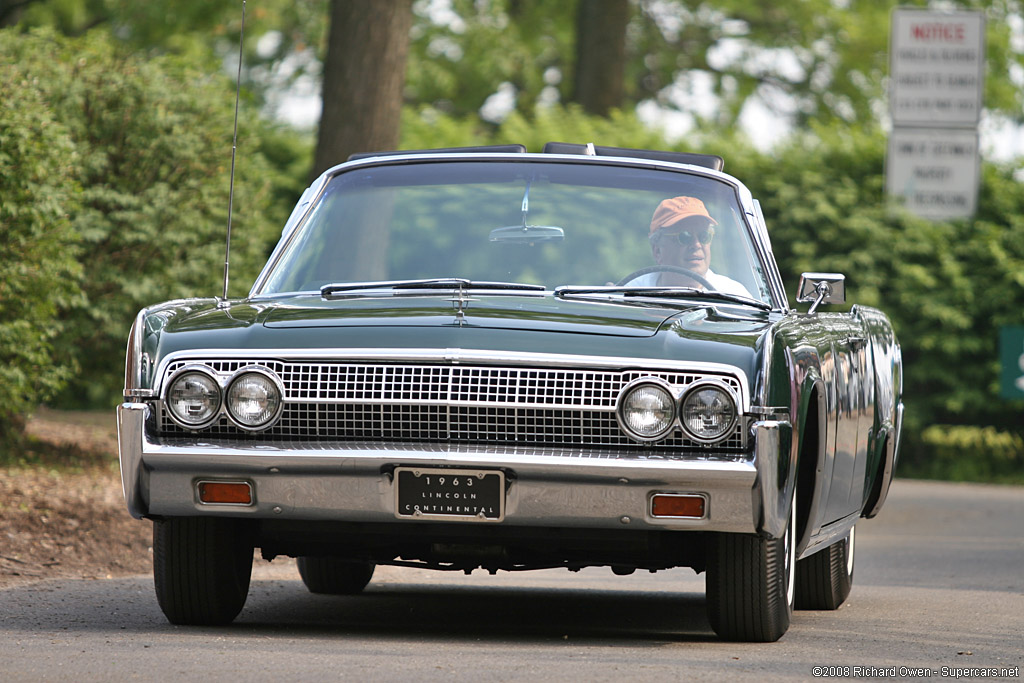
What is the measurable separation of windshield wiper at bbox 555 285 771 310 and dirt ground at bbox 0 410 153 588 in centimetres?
323

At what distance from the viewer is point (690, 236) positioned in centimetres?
693

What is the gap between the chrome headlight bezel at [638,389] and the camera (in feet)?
17.9

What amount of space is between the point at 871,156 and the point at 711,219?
12.8m

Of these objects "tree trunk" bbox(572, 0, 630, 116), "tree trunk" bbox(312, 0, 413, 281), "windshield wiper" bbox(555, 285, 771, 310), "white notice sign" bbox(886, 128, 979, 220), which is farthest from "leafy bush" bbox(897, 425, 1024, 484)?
"windshield wiper" bbox(555, 285, 771, 310)

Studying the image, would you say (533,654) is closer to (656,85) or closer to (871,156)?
(871,156)

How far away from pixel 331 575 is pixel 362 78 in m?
7.75

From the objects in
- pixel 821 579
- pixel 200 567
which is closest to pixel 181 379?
pixel 200 567

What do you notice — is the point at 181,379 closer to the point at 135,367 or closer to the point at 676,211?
the point at 135,367

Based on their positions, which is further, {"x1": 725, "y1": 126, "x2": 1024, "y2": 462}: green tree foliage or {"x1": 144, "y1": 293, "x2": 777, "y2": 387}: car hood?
{"x1": 725, "y1": 126, "x2": 1024, "y2": 462}: green tree foliage

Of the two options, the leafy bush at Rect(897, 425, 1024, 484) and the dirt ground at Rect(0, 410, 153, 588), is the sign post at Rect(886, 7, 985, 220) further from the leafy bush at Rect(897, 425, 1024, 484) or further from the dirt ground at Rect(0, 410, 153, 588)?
the dirt ground at Rect(0, 410, 153, 588)

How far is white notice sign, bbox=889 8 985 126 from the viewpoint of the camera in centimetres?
1683

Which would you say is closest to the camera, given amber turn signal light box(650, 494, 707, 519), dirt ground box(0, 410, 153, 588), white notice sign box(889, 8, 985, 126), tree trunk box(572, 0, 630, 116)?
amber turn signal light box(650, 494, 707, 519)

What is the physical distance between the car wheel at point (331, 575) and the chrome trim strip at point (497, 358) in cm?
239

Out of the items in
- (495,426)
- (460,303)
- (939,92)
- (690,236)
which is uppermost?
(939,92)
